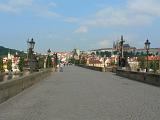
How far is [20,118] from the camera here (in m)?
12.9

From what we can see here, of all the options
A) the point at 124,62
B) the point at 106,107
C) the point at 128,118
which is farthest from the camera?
the point at 124,62

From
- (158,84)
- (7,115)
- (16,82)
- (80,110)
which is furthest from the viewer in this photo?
(158,84)

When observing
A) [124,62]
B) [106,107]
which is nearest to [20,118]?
[106,107]

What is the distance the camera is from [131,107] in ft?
53.1

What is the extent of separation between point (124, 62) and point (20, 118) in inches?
2511

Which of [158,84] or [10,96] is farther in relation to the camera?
[158,84]

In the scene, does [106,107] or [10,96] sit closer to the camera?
[106,107]

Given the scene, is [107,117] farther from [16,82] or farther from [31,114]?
[16,82]

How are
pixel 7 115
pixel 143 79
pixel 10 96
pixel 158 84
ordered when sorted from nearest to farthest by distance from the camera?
pixel 7 115, pixel 10 96, pixel 158 84, pixel 143 79

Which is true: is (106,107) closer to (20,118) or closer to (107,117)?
(107,117)

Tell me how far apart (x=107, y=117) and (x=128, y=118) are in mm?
659

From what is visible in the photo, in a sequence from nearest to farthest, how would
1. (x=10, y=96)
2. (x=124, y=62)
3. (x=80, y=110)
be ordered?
(x=80, y=110) → (x=10, y=96) → (x=124, y=62)

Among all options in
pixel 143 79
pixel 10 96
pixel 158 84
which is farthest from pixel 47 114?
pixel 143 79

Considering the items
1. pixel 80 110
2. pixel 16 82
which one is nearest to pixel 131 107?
pixel 80 110
